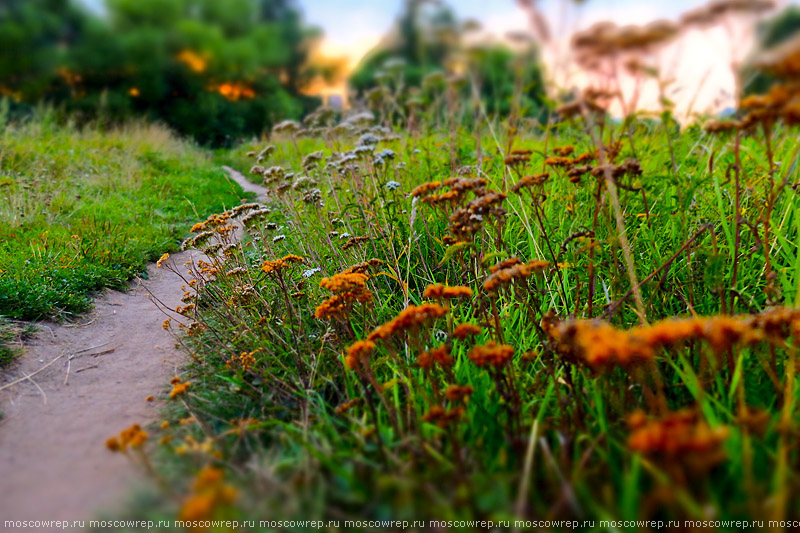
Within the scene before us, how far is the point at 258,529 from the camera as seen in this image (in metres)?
1.12

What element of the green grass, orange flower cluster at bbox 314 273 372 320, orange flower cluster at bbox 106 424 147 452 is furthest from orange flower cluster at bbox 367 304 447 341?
the green grass

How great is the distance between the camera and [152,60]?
71.2ft

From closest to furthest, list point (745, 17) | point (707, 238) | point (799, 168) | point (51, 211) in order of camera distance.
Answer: point (745, 17) → point (707, 238) → point (799, 168) → point (51, 211)

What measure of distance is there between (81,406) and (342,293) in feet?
4.46

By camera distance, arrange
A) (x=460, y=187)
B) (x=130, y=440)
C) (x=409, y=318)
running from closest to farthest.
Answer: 1. (x=130, y=440)
2. (x=409, y=318)
3. (x=460, y=187)

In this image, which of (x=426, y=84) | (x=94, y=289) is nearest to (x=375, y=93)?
(x=426, y=84)

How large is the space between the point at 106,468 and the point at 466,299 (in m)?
1.71

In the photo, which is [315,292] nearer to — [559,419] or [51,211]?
[559,419]


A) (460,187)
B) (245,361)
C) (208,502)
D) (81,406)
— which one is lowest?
(81,406)

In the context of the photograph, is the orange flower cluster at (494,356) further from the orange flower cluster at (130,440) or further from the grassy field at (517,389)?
the orange flower cluster at (130,440)

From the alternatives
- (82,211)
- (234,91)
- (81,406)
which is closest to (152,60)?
(234,91)

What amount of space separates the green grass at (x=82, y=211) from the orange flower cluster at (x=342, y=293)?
2118mm

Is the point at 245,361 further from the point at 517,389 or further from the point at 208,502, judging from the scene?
the point at 208,502

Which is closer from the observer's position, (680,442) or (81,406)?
(680,442)
